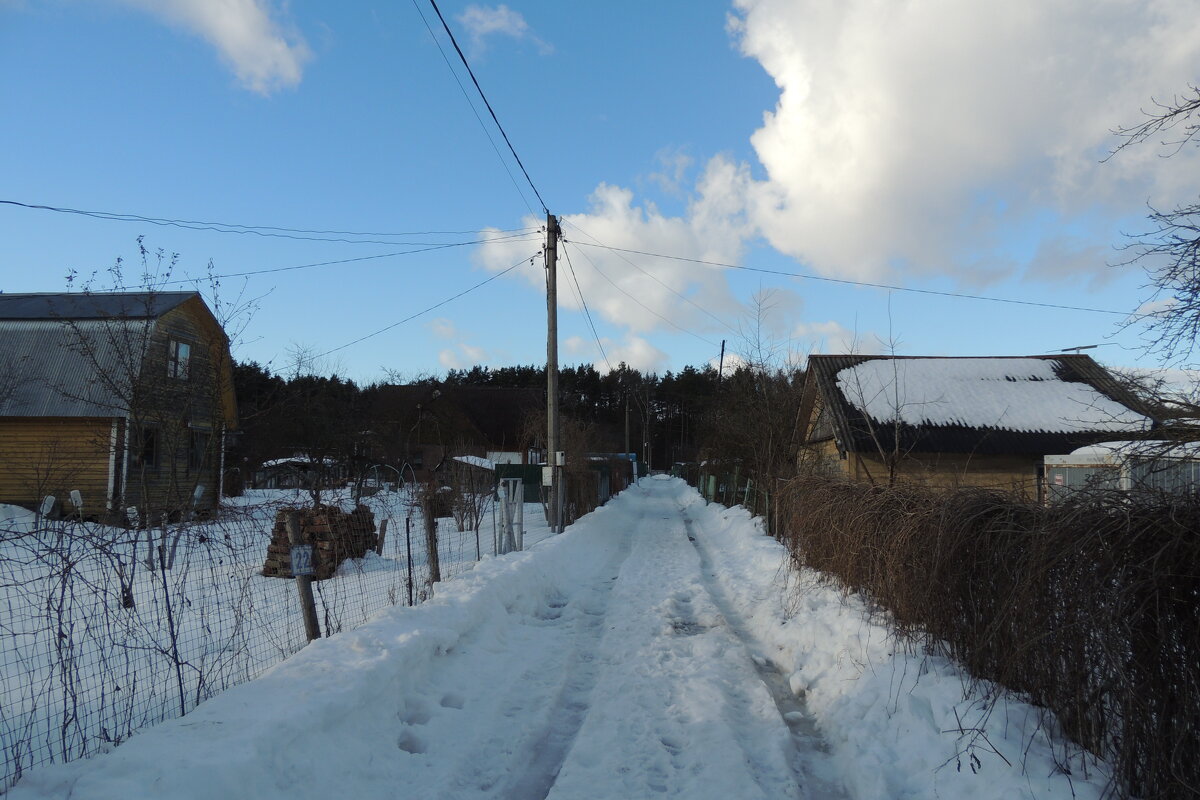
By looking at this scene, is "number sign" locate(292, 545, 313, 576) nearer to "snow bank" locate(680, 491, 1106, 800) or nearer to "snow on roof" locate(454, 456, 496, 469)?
"snow bank" locate(680, 491, 1106, 800)

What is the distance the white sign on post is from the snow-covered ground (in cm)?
63

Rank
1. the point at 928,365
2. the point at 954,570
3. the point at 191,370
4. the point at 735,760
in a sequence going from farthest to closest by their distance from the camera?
the point at 928,365 → the point at 191,370 → the point at 954,570 → the point at 735,760

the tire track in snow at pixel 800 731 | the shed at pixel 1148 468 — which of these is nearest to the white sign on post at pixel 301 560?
the tire track in snow at pixel 800 731

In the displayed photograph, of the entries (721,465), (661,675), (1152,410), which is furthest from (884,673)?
(721,465)

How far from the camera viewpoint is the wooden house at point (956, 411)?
18.4m

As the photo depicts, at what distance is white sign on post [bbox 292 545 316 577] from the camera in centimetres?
628

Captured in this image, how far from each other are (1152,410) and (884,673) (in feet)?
9.00

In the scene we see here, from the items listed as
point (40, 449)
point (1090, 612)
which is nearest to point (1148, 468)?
point (1090, 612)

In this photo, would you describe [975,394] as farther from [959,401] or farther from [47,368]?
[47,368]

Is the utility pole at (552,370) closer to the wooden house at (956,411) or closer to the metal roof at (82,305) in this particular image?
the wooden house at (956,411)

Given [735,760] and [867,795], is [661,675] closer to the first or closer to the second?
[735,760]

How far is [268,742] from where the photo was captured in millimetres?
4125

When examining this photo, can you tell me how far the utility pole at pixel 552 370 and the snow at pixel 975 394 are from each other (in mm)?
7525

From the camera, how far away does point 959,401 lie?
65.5 ft
